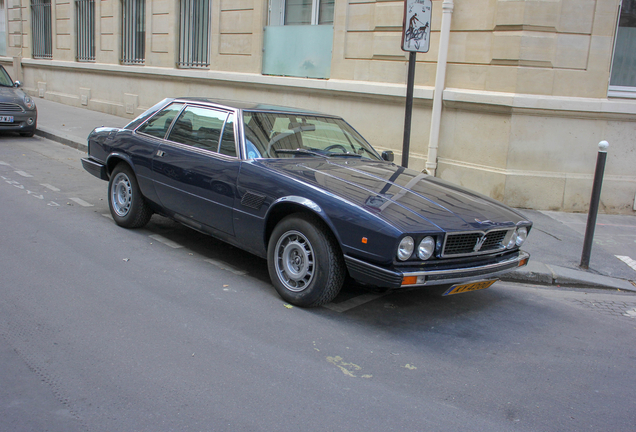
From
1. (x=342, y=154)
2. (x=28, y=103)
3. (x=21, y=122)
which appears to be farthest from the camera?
(x=28, y=103)

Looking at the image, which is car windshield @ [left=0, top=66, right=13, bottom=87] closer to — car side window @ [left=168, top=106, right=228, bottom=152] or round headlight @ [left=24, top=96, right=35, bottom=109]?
round headlight @ [left=24, top=96, right=35, bottom=109]

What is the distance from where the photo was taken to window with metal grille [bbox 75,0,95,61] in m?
17.7

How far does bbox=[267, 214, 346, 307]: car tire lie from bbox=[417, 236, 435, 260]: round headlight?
2.03 ft

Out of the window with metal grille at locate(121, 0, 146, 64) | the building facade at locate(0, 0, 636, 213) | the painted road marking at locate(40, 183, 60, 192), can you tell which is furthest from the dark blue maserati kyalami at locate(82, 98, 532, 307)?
the window with metal grille at locate(121, 0, 146, 64)

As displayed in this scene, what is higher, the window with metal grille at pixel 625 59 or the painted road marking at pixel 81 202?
the window with metal grille at pixel 625 59

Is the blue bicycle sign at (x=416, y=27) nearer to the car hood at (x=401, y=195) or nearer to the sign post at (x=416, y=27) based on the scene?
the sign post at (x=416, y=27)

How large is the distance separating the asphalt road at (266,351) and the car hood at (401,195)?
83 centimetres

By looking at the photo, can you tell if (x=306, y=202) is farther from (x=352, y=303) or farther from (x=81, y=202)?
(x=81, y=202)

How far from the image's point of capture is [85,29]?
1795cm

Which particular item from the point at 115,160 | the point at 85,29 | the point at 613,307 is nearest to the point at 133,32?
the point at 85,29

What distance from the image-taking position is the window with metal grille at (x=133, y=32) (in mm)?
15836

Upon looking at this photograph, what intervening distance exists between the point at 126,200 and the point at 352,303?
9.75 feet

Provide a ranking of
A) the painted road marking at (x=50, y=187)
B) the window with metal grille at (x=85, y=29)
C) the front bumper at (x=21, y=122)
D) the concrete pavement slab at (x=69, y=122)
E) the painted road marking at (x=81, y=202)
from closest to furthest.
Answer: the painted road marking at (x=81, y=202)
the painted road marking at (x=50, y=187)
the front bumper at (x=21, y=122)
the concrete pavement slab at (x=69, y=122)
the window with metal grille at (x=85, y=29)

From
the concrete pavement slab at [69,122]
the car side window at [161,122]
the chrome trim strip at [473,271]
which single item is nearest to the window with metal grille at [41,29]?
the concrete pavement slab at [69,122]
